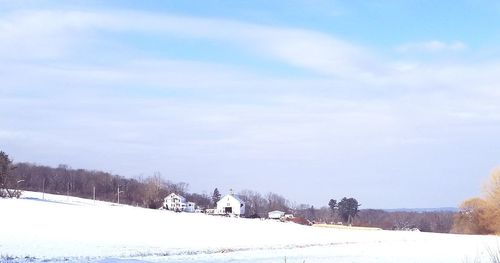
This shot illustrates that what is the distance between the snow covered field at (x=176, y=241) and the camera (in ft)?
127

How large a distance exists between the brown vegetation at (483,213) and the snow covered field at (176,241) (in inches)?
899

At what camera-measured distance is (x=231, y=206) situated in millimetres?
154125

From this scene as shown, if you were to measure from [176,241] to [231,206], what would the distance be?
321 feet

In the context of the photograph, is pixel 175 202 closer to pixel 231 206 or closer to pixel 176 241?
pixel 231 206

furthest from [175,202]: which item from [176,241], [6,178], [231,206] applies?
[176,241]

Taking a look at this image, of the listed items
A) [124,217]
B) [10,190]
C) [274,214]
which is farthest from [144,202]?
[124,217]

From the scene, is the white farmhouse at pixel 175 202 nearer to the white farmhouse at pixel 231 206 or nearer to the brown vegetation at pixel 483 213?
the white farmhouse at pixel 231 206

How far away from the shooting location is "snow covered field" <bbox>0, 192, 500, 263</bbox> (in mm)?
38625

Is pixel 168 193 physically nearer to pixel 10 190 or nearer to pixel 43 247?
pixel 10 190

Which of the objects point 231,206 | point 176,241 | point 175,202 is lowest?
point 176,241

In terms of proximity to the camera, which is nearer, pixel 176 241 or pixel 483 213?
pixel 176 241

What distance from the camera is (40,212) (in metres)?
74.9

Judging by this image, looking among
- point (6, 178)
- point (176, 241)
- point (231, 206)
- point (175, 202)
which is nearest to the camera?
point (176, 241)

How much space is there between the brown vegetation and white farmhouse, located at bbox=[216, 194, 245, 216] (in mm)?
64050
